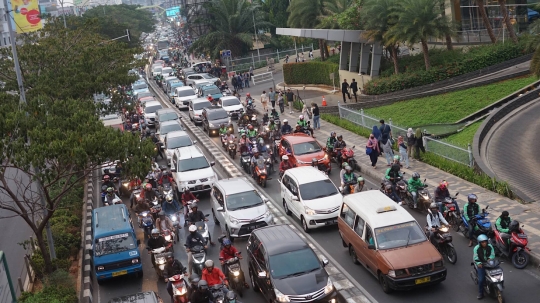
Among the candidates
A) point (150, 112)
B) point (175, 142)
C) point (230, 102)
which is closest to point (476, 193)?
point (175, 142)

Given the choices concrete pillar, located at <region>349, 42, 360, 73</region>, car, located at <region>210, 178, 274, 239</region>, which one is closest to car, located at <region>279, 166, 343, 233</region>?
car, located at <region>210, 178, 274, 239</region>

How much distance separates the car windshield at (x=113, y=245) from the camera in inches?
703

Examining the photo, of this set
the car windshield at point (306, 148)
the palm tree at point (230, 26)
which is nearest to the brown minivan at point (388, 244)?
the car windshield at point (306, 148)

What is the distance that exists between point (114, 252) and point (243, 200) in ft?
14.9

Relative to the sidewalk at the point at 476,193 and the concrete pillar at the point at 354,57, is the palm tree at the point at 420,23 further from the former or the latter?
the sidewalk at the point at 476,193

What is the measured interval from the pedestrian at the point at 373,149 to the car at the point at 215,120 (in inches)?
514

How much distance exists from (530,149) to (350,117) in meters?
12.2

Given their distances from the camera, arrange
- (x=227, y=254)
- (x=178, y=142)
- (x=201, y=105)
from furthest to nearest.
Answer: (x=201, y=105), (x=178, y=142), (x=227, y=254)

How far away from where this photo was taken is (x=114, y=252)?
17.9m

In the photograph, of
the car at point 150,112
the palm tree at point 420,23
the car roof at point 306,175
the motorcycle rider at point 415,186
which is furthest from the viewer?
the car at point 150,112

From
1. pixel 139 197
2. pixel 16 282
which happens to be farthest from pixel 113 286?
pixel 139 197

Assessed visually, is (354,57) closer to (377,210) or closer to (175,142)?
(175,142)

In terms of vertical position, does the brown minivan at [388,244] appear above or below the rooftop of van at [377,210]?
below

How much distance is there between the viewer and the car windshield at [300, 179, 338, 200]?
66.8 ft
